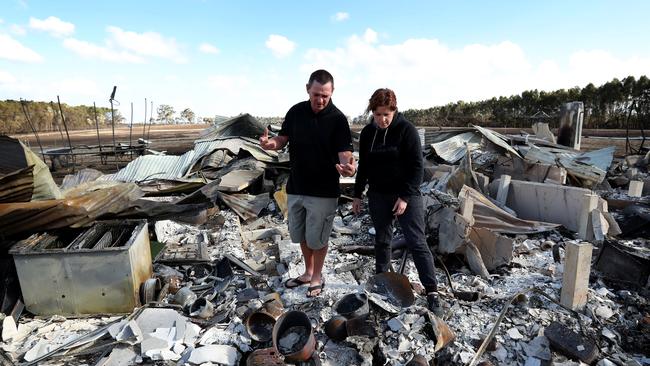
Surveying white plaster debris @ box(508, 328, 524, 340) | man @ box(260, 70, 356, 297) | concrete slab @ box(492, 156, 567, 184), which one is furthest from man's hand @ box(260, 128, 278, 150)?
concrete slab @ box(492, 156, 567, 184)

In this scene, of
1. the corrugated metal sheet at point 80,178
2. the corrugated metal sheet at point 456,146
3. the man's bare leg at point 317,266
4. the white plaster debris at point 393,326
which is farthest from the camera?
the corrugated metal sheet at point 456,146

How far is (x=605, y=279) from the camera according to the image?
140 inches

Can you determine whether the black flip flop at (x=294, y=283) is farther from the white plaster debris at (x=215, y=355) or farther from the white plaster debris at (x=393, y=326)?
the white plaster debris at (x=215, y=355)

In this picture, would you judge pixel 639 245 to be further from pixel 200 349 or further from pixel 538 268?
pixel 200 349

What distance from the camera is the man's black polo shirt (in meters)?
3.01

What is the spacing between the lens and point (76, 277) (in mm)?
2975

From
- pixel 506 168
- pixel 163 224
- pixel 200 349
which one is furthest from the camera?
pixel 506 168

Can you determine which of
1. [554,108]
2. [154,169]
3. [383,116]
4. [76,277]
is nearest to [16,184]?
[76,277]

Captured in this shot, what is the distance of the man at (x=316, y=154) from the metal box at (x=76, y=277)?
149cm

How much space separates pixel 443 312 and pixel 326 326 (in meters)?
0.97

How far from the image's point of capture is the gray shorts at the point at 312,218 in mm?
3148

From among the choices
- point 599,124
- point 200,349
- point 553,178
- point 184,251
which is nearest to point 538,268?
point 553,178

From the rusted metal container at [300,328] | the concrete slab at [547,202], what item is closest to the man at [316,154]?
the rusted metal container at [300,328]

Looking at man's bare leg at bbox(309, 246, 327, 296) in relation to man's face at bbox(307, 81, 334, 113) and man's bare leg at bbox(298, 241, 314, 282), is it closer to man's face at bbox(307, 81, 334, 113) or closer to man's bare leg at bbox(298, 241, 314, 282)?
man's bare leg at bbox(298, 241, 314, 282)
